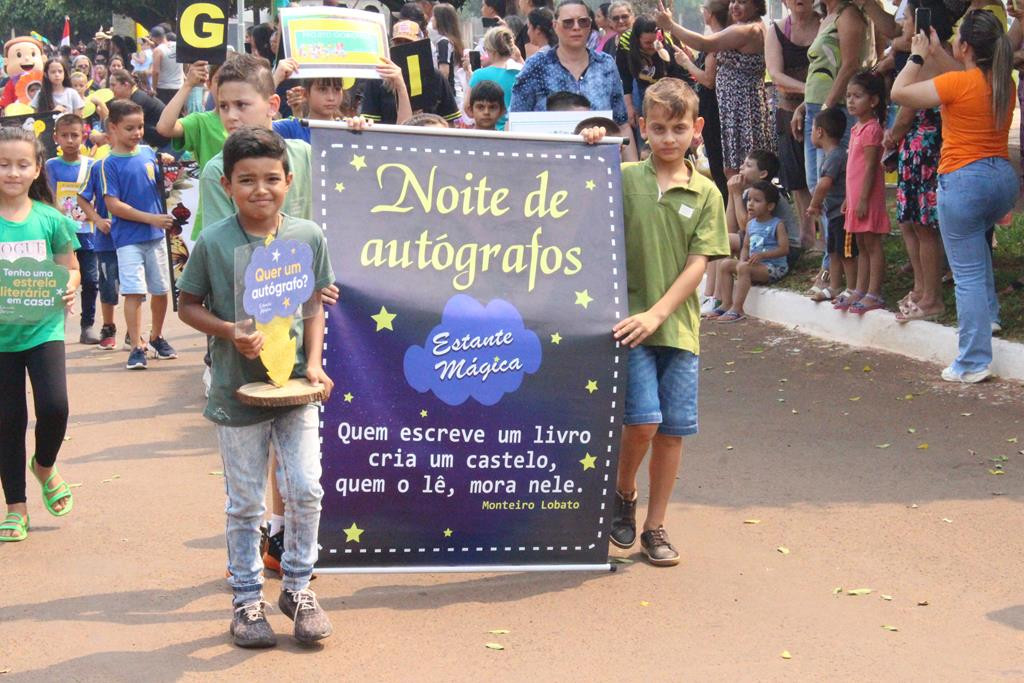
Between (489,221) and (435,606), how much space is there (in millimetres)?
1428

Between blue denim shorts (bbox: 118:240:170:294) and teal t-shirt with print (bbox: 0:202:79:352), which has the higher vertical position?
teal t-shirt with print (bbox: 0:202:79:352)

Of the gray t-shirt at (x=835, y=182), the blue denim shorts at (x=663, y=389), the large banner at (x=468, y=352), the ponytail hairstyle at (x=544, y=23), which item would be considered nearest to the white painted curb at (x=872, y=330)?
the gray t-shirt at (x=835, y=182)

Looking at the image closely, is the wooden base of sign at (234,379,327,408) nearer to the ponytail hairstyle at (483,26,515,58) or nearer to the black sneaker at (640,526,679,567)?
the black sneaker at (640,526,679,567)

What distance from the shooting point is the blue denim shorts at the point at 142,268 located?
10.3m

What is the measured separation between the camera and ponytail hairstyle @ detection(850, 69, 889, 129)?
32.7 ft

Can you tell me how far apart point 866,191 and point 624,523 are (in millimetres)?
4774

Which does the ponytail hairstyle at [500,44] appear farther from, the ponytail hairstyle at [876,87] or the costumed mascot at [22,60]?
the costumed mascot at [22,60]

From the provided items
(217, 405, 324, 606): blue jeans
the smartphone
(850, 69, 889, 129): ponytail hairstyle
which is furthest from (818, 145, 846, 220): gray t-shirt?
(217, 405, 324, 606): blue jeans

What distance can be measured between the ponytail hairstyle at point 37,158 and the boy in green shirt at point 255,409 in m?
1.75

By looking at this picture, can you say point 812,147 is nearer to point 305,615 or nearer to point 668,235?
point 668,235

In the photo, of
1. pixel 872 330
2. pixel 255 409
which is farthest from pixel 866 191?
pixel 255 409

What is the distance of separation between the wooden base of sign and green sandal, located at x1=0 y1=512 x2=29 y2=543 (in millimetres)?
1905

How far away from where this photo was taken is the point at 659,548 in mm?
5691

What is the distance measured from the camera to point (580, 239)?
5.53 m
